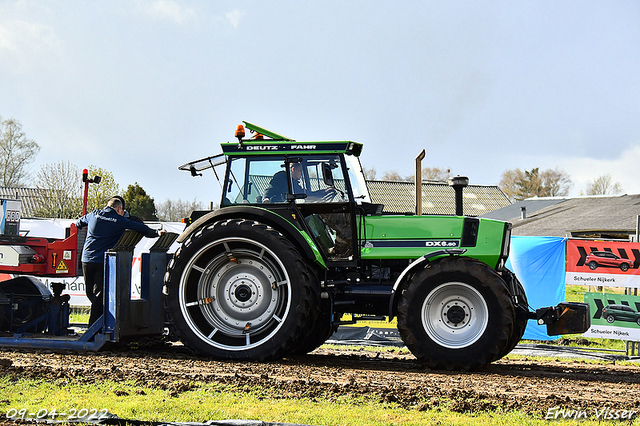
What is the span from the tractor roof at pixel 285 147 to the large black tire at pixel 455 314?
1.61 metres

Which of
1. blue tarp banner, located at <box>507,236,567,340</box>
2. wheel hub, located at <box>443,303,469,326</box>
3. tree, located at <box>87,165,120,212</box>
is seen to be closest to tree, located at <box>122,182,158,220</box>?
tree, located at <box>87,165,120,212</box>

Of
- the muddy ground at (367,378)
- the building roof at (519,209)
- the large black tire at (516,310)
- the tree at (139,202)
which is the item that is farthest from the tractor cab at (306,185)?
the tree at (139,202)

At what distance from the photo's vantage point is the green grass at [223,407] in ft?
15.1

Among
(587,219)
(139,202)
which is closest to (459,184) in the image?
(587,219)

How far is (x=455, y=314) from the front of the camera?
262 inches

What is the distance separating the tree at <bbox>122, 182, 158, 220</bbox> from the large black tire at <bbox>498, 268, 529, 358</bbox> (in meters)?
35.1

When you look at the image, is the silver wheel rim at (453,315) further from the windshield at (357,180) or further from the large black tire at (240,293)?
the windshield at (357,180)

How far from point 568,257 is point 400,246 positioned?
495 centimetres

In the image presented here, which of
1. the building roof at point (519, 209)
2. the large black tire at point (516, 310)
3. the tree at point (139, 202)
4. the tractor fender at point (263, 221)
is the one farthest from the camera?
the tree at point (139, 202)

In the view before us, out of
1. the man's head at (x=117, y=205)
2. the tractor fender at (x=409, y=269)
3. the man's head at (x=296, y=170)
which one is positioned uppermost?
the man's head at (x=296, y=170)

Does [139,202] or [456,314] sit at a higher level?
[139,202]

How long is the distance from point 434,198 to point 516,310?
3070 centimetres

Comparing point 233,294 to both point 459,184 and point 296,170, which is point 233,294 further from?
point 459,184

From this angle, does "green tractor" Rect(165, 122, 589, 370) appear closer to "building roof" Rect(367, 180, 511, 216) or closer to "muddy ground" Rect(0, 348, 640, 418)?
"muddy ground" Rect(0, 348, 640, 418)
